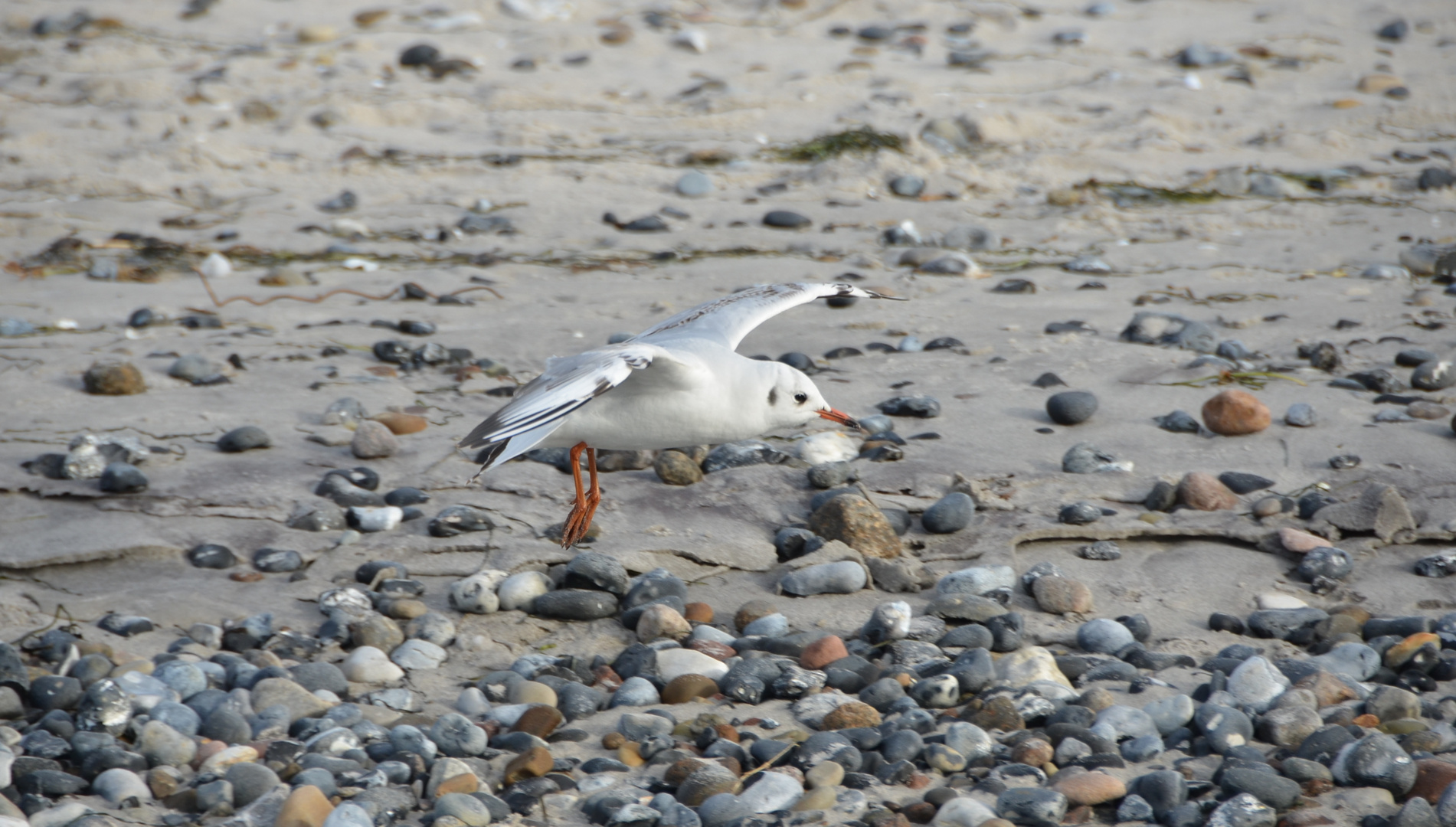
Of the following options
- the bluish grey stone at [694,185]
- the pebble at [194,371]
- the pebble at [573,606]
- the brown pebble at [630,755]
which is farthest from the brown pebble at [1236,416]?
the pebble at [194,371]

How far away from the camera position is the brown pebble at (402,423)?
4.96 meters

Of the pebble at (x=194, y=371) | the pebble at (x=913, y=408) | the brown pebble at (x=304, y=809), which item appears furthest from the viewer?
the pebble at (x=194, y=371)

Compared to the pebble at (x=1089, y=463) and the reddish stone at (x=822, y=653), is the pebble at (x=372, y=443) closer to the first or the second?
the reddish stone at (x=822, y=653)

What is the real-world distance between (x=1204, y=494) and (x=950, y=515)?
89 centimetres

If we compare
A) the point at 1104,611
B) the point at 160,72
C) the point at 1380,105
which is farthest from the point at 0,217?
the point at 1380,105

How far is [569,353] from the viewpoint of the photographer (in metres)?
5.80

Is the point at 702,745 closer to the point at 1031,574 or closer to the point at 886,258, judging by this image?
the point at 1031,574

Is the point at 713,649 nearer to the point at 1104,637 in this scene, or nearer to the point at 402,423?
the point at 1104,637

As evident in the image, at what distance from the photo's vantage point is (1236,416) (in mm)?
4820

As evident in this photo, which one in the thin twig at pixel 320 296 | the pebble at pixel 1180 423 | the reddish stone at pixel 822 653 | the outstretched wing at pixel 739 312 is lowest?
the thin twig at pixel 320 296

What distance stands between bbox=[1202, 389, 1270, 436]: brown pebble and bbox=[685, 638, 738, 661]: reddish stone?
2361mm

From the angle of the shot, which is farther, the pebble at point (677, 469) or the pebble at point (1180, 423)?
the pebble at point (1180, 423)

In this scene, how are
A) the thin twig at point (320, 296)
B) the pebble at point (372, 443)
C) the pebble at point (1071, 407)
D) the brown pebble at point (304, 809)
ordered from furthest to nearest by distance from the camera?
the thin twig at point (320, 296) → the pebble at point (1071, 407) → the pebble at point (372, 443) → the brown pebble at point (304, 809)

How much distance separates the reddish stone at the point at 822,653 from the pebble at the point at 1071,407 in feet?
6.07
